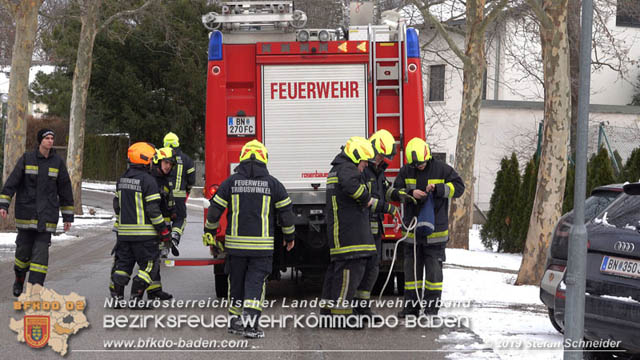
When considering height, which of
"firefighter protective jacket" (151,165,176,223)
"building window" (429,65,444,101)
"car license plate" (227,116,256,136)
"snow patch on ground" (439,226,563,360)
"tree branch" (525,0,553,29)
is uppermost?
"building window" (429,65,444,101)

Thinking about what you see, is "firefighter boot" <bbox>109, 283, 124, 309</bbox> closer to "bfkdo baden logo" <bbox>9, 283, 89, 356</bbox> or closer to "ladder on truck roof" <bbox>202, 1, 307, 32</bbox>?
"bfkdo baden logo" <bbox>9, 283, 89, 356</bbox>

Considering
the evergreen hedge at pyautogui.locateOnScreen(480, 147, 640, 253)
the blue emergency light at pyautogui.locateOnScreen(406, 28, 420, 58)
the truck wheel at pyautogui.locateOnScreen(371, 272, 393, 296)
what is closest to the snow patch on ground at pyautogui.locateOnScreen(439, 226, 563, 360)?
the truck wheel at pyautogui.locateOnScreen(371, 272, 393, 296)

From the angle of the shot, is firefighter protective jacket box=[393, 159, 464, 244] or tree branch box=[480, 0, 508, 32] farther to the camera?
tree branch box=[480, 0, 508, 32]

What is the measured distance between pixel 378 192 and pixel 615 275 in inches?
120

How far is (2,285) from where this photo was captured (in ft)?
37.0

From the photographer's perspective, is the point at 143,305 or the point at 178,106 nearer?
the point at 143,305

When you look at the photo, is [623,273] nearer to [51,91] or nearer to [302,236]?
[302,236]

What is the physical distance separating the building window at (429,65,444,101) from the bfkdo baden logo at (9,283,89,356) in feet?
82.0

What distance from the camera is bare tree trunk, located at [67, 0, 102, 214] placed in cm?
2580

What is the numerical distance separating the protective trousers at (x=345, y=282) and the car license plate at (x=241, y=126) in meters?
2.04

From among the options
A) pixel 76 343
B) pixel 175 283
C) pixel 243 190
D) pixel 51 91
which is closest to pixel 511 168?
pixel 175 283

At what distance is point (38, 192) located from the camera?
982 centimetres

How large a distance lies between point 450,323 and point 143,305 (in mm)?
3390

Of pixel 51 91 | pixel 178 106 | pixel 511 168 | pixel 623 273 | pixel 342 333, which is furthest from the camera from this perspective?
pixel 51 91
